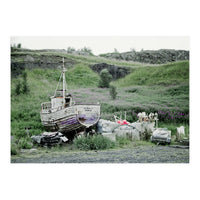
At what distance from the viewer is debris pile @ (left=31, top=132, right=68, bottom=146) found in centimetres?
846

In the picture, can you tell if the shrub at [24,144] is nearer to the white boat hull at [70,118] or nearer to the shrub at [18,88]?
the white boat hull at [70,118]

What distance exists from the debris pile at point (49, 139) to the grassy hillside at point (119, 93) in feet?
0.85

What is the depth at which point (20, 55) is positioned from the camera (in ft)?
29.0

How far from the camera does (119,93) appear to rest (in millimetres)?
9094

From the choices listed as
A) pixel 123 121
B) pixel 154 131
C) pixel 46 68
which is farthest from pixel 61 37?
pixel 154 131

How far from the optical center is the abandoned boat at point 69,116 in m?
8.47

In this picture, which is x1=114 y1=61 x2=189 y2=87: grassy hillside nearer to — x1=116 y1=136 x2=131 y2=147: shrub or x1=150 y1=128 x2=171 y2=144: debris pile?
x1=150 y1=128 x2=171 y2=144: debris pile

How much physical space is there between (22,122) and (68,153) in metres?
1.80

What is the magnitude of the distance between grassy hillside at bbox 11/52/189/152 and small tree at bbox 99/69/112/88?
0.16 meters

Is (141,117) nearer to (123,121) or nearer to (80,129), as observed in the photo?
(123,121)

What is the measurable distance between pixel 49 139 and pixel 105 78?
2.75 m

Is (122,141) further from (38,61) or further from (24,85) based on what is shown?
(38,61)

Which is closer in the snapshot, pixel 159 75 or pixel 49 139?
pixel 49 139

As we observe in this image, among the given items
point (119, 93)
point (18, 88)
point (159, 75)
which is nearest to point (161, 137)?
point (119, 93)
